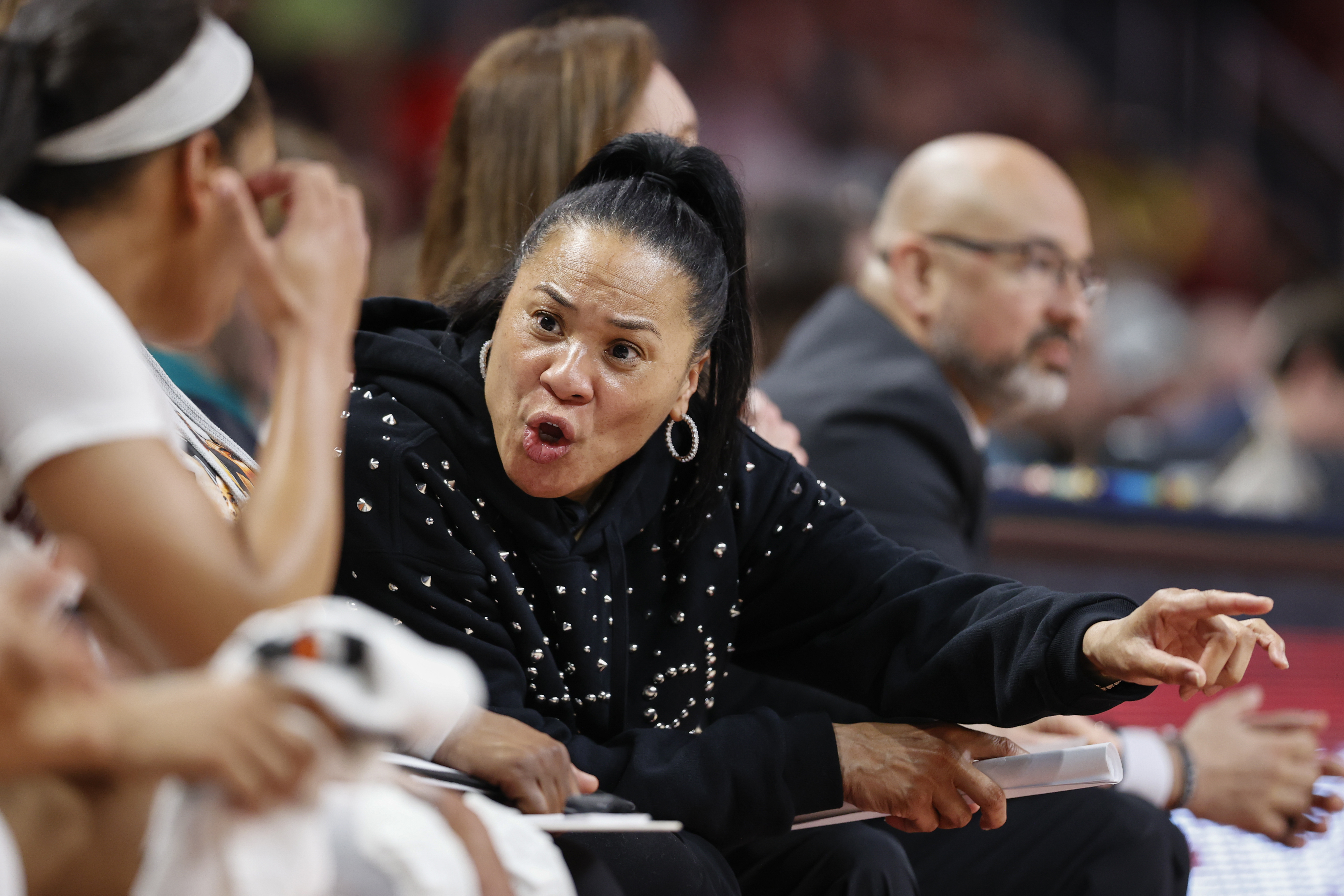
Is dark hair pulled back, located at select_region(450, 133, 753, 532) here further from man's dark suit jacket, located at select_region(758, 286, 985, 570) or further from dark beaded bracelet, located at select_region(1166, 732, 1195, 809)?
dark beaded bracelet, located at select_region(1166, 732, 1195, 809)

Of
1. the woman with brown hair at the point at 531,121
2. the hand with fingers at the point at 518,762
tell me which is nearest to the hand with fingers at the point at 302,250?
the hand with fingers at the point at 518,762

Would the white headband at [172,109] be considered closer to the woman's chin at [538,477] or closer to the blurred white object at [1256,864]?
the woman's chin at [538,477]

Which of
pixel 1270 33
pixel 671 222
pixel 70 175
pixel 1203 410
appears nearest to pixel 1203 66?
pixel 1270 33

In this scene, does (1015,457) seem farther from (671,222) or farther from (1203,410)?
(671,222)

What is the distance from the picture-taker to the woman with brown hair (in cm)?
238

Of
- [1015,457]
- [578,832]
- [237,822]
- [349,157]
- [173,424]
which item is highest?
[237,822]

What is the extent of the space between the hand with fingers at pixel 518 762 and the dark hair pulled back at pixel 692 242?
446mm

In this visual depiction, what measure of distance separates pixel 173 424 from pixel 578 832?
606mm

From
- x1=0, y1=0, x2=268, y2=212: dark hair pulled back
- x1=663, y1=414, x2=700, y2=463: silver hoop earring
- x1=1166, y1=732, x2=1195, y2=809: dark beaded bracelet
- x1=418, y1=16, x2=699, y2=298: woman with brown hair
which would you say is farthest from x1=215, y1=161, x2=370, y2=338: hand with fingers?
x1=1166, y1=732, x2=1195, y2=809: dark beaded bracelet

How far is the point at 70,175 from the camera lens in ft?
4.27

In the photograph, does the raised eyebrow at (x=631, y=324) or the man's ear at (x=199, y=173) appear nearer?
the man's ear at (x=199, y=173)

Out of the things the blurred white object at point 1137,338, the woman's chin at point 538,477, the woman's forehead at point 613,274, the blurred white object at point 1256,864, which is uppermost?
the woman's forehead at point 613,274

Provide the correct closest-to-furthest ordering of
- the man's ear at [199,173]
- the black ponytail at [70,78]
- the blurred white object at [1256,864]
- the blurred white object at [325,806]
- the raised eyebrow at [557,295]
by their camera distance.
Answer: the blurred white object at [325,806] < the black ponytail at [70,78] < the man's ear at [199,173] < the raised eyebrow at [557,295] < the blurred white object at [1256,864]

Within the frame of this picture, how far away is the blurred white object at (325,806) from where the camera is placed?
38.9 inches
